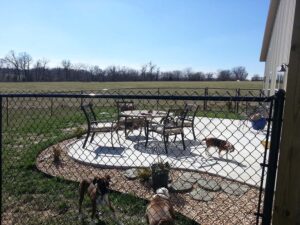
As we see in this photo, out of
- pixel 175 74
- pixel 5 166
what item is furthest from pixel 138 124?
pixel 175 74

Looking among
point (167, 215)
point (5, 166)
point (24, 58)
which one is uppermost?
point (24, 58)

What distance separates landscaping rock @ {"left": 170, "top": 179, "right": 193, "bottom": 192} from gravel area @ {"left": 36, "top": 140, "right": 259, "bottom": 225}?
8 centimetres

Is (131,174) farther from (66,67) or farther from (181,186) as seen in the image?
(66,67)

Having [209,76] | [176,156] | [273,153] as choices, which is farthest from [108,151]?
[209,76]

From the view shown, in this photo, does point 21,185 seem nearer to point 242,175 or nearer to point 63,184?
point 63,184

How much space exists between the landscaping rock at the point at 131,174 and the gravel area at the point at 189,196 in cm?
6

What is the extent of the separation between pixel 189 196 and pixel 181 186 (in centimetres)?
28

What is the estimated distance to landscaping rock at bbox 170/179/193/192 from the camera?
448 cm

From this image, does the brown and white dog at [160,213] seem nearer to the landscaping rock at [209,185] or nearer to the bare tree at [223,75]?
the landscaping rock at [209,185]

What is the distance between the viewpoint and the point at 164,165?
4645 mm

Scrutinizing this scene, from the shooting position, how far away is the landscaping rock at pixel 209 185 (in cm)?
457

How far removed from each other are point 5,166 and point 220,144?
3.94 metres

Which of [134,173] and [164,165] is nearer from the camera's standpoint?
[164,165]

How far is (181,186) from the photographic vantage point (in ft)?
15.1
